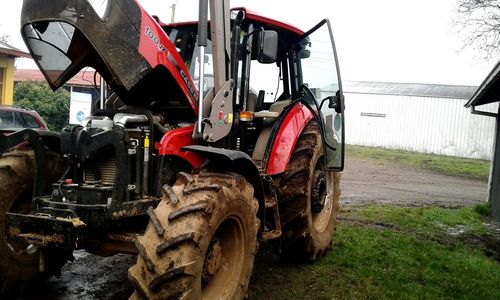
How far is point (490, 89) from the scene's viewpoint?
11.4 metres

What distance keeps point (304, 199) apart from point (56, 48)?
3.15m

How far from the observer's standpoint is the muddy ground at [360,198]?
16.5 feet

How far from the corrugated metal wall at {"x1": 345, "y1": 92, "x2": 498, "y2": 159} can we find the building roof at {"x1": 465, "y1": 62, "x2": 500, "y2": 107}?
19.6m

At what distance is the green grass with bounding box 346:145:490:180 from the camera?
79.5ft

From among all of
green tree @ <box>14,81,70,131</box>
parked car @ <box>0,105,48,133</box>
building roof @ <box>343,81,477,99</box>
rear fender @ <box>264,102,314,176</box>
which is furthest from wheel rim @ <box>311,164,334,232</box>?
→ building roof @ <box>343,81,477,99</box>

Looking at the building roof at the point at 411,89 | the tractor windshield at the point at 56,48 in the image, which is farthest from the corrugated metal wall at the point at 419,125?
the tractor windshield at the point at 56,48

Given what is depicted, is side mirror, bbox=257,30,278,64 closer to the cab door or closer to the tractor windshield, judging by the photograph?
the cab door

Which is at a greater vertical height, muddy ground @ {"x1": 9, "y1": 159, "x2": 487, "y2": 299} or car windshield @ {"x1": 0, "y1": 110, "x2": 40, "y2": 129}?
car windshield @ {"x1": 0, "y1": 110, "x2": 40, "y2": 129}

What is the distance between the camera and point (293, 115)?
5.90 m

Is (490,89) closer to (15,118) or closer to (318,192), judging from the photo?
(318,192)

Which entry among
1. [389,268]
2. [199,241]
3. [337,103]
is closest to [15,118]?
[337,103]

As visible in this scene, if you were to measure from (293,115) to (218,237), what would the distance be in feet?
7.53

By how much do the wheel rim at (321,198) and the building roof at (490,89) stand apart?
4822 mm

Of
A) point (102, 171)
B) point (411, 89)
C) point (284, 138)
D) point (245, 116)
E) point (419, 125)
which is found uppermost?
point (411, 89)
